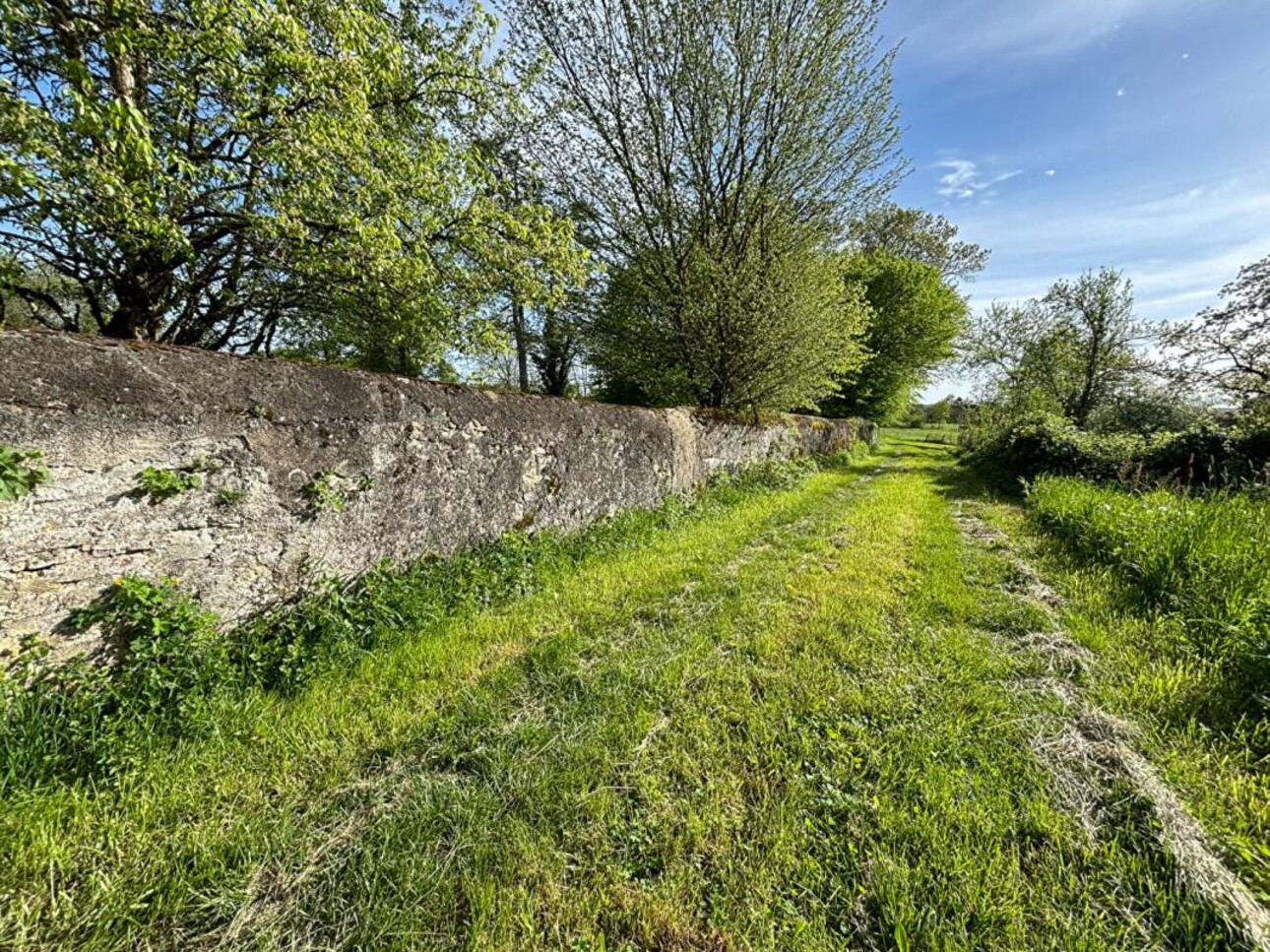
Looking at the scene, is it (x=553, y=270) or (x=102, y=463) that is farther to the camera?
(x=553, y=270)

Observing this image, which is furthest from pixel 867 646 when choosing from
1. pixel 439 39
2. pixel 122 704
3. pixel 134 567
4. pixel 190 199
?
pixel 439 39

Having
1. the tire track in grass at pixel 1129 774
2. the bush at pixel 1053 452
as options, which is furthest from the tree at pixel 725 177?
the tire track in grass at pixel 1129 774

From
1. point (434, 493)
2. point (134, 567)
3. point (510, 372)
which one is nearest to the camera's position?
point (134, 567)

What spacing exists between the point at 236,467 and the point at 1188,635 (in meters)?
6.61

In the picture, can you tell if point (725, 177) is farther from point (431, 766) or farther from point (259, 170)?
point (431, 766)

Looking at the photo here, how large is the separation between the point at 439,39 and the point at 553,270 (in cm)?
390

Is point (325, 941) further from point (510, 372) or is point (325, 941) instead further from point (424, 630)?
point (510, 372)

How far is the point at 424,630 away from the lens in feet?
10.9

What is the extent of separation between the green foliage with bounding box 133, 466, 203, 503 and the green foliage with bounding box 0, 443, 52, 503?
1.01 ft

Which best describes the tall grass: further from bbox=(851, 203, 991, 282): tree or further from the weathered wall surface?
bbox=(851, 203, 991, 282): tree

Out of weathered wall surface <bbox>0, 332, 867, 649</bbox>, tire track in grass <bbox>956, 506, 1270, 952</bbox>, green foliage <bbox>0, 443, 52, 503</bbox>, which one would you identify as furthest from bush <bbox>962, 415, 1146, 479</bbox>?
green foliage <bbox>0, 443, 52, 503</bbox>

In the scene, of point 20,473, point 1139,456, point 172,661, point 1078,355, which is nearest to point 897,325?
point 1078,355

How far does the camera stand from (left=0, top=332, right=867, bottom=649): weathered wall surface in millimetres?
2068

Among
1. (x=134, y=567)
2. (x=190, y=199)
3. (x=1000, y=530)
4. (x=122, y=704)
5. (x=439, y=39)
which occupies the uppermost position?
(x=439, y=39)
